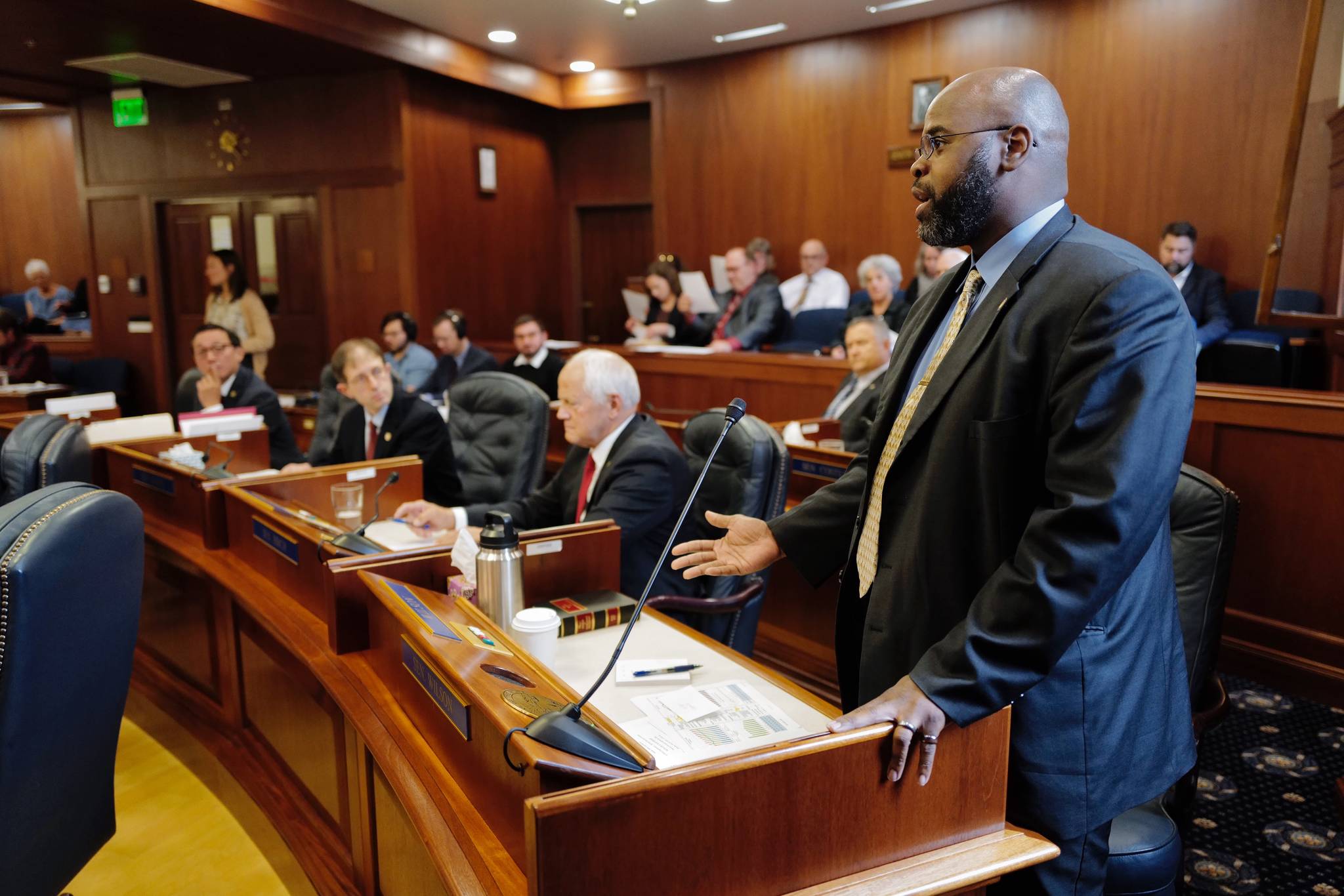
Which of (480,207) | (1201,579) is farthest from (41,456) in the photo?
(480,207)

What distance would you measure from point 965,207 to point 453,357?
18.1ft

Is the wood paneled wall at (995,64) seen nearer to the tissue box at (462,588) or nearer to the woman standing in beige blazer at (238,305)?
the woman standing in beige blazer at (238,305)

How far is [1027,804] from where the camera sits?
123 cm

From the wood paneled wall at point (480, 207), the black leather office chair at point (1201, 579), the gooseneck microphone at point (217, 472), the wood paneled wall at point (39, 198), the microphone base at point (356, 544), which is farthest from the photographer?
the wood paneled wall at point (39, 198)

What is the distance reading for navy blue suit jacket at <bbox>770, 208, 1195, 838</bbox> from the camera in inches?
43.3

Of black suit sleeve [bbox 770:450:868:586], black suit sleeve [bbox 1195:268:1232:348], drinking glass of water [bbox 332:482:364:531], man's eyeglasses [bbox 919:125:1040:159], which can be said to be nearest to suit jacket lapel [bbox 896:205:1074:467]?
man's eyeglasses [bbox 919:125:1040:159]

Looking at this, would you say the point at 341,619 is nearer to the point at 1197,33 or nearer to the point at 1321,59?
the point at 1321,59

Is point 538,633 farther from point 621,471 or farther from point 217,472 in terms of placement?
point 217,472

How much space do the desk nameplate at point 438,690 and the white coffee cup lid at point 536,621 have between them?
187mm

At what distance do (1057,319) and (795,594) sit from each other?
89.8 inches

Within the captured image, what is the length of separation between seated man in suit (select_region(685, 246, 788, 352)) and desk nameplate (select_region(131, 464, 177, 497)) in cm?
372

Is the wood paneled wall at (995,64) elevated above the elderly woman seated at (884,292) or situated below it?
above

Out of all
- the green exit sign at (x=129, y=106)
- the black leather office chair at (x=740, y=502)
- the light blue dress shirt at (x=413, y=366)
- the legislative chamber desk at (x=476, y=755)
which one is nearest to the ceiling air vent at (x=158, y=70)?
the green exit sign at (x=129, y=106)

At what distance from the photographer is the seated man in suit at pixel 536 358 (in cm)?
609
